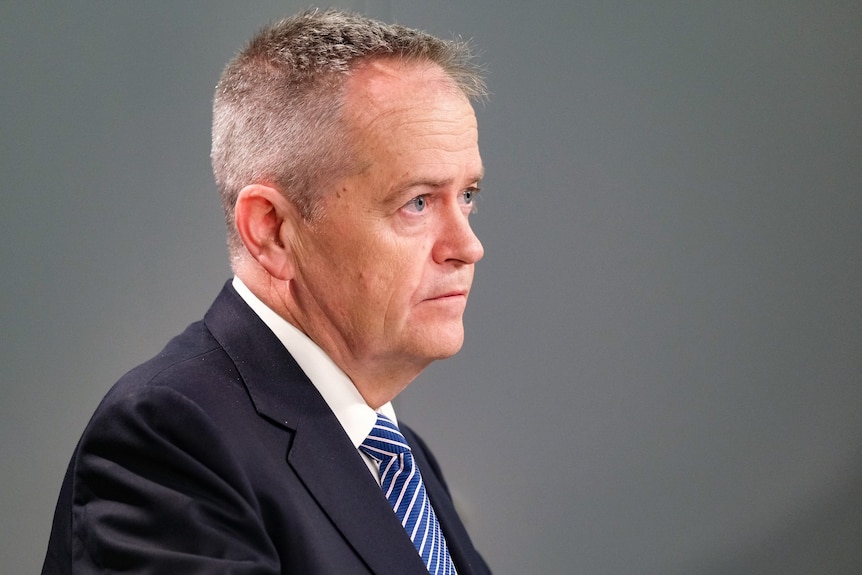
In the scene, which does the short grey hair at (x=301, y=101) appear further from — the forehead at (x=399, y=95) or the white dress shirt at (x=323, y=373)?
the white dress shirt at (x=323, y=373)

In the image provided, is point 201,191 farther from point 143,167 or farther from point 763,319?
point 763,319

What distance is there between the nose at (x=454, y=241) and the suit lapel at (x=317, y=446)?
27 cm

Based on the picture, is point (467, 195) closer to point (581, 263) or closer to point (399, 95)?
point (399, 95)

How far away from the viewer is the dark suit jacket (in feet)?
3.91

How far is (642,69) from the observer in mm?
2621

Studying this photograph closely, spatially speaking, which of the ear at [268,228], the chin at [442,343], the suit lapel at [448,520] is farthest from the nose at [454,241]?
the suit lapel at [448,520]

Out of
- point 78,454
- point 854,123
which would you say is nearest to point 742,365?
point 854,123

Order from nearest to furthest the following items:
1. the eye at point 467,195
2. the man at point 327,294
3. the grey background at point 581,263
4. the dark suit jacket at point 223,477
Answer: the dark suit jacket at point 223,477 → the man at point 327,294 → the eye at point 467,195 → the grey background at point 581,263

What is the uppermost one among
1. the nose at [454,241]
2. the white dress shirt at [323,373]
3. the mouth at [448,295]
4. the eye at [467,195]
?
the eye at [467,195]

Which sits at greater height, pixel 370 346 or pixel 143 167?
pixel 143 167

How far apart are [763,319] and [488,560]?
1003 millimetres

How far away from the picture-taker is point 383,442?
152 cm

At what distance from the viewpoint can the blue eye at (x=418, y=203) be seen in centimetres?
146

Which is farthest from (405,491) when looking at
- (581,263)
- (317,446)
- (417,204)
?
(581,263)
